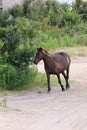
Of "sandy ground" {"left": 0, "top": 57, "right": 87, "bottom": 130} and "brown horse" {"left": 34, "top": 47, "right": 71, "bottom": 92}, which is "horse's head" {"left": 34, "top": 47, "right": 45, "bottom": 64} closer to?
"brown horse" {"left": 34, "top": 47, "right": 71, "bottom": 92}

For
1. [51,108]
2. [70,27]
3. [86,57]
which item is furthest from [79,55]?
[51,108]

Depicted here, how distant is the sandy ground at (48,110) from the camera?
31.3 feet

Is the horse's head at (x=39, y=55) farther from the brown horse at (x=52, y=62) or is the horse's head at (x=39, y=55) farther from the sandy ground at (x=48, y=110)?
the sandy ground at (x=48, y=110)

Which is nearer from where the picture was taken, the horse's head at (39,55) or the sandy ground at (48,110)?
the sandy ground at (48,110)

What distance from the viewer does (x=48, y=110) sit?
36.6 ft

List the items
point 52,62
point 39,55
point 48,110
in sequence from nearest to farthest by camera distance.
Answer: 1. point 48,110
2. point 39,55
3. point 52,62

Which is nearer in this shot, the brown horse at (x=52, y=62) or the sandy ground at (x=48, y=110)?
the sandy ground at (x=48, y=110)

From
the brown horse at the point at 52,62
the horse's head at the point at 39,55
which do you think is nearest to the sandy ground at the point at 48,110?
the brown horse at the point at 52,62

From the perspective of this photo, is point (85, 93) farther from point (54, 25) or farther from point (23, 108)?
point (54, 25)

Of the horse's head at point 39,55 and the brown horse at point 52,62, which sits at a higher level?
the horse's head at point 39,55

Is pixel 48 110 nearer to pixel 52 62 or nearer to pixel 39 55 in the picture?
pixel 39 55

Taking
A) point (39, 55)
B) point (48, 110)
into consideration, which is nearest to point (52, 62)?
point (39, 55)

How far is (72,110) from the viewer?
11055 millimetres

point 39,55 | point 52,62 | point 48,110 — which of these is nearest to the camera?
point 48,110
